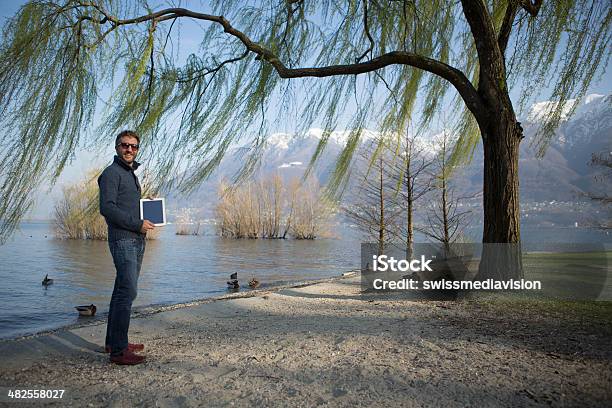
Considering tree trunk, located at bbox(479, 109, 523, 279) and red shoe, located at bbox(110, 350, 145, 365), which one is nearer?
red shoe, located at bbox(110, 350, 145, 365)

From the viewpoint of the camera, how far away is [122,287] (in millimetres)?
Result: 2662

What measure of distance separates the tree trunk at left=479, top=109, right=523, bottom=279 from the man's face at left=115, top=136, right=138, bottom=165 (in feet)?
11.5

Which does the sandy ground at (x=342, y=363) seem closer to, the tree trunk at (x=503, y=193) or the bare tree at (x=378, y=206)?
the tree trunk at (x=503, y=193)

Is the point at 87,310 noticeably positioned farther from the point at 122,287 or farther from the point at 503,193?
the point at 503,193

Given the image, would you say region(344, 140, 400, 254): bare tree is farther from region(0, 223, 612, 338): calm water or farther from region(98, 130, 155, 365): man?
region(98, 130, 155, 365): man

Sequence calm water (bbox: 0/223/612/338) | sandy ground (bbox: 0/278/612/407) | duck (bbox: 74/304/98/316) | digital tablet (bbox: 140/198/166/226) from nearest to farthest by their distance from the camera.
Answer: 1. sandy ground (bbox: 0/278/612/407)
2. digital tablet (bbox: 140/198/166/226)
3. duck (bbox: 74/304/98/316)
4. calm water (bbox: 0/223/612/338)

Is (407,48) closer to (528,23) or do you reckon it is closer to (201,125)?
(528,23)

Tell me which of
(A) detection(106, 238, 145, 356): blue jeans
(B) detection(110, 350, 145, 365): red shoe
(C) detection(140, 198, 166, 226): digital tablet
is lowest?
(B) detection(110, 350, 145, 365): red shoe

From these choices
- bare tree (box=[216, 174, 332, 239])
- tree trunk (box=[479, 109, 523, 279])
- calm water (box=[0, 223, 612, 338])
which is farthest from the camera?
bare tree (box=[216, 174, 332, 239])

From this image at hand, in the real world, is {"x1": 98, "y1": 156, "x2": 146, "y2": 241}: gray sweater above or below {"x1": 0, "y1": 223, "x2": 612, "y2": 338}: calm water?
above

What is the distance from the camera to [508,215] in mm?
4312

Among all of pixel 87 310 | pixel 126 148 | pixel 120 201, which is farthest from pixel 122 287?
pixel 87 310

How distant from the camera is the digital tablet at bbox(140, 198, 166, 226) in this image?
2715 millimetres

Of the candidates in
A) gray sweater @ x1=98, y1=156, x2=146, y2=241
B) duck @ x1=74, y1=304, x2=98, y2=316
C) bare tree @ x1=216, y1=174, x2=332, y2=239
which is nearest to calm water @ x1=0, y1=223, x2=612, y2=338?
duck @ x1=74, y1=304, x2=98, y2=316
